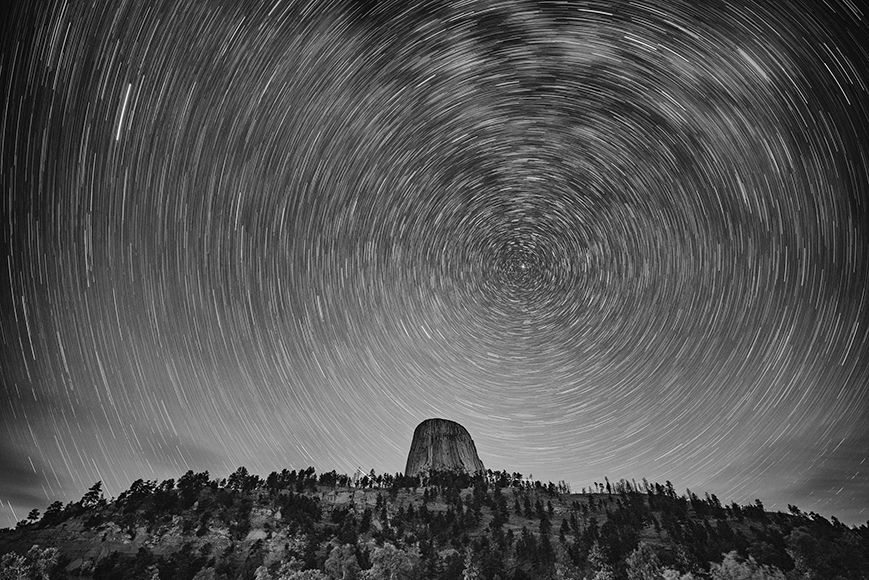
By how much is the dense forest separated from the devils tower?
112ft

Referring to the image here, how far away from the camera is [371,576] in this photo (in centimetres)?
4888

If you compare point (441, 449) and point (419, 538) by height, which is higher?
point (441, 449)

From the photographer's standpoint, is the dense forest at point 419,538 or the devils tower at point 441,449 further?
the devils tower at point 441,449

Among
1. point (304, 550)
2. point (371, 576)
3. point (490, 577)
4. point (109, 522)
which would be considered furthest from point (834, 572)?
point (109, 522)

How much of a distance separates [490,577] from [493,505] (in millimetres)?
16482

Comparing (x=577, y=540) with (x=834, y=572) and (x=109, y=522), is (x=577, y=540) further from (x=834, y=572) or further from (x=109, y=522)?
(x=109, y=522)

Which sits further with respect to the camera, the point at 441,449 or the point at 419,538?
the point at 441,449

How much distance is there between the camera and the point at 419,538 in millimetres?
55000

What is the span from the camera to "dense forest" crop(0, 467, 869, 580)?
48281 mm

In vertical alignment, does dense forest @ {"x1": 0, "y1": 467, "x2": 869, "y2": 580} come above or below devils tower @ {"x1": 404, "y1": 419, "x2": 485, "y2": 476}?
below

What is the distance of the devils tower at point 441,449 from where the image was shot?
335 feet

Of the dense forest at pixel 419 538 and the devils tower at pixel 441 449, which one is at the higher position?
the devils tower at pixel 441 449

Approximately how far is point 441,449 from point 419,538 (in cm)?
5090

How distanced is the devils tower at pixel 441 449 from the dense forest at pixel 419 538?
112ft
